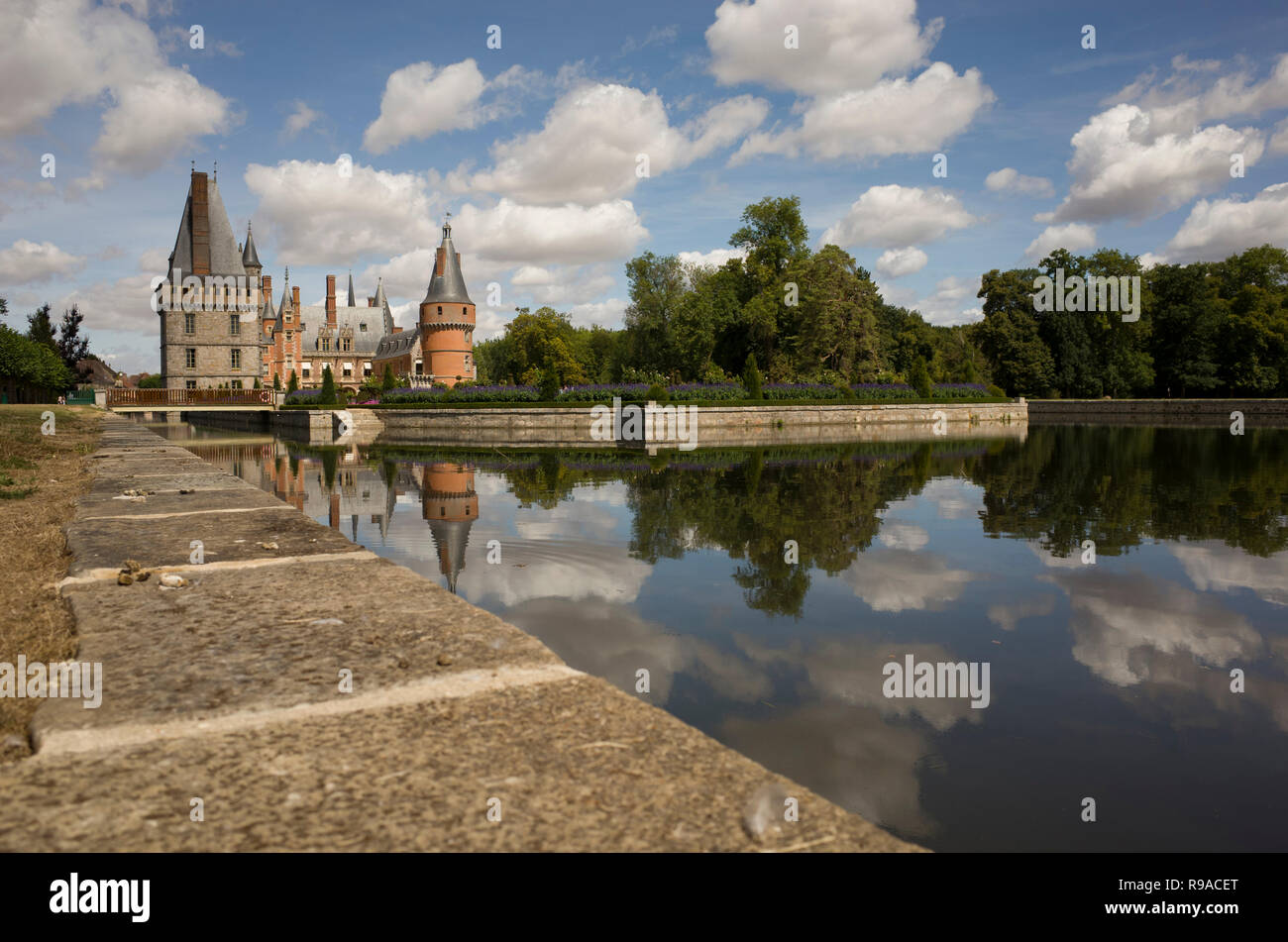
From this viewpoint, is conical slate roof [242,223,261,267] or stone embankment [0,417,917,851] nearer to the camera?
stone embankment [0,417,917,851]

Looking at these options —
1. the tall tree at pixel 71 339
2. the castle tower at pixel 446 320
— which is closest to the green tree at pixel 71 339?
the tall tree at pixel 71 339

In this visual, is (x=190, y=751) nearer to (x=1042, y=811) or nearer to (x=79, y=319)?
(x=1042, y=811)

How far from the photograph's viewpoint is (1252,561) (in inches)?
296

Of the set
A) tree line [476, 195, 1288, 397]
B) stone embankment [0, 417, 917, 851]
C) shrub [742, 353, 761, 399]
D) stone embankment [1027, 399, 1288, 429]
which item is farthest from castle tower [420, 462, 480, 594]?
stone embankment [1027, 399, 1288, 429]

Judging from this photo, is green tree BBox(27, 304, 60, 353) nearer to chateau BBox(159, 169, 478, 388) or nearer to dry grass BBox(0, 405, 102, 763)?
chateau BBox(159, 169, 478, 388)

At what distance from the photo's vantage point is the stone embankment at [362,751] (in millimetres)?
1943

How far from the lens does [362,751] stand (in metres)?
Result: 2.35

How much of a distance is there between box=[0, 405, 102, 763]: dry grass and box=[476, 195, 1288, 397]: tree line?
40.7 meters

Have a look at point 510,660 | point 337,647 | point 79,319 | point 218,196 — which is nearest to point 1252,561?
point 510,660

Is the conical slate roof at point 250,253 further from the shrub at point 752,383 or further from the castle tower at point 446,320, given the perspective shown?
the shrub at point 752,383

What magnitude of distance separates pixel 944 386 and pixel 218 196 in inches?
2216

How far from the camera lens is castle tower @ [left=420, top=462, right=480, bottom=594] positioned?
25.6ft

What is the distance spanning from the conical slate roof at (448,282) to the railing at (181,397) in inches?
725

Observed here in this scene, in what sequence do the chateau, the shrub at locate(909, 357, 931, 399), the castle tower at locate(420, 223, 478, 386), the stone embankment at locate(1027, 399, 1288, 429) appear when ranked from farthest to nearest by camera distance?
the castle tower at locate(420, 223, 478, 386) < the chateau < the stone embankment at locate(1027, 399, 1288, 429) < the shrub at locate(909, 357, 931, 399)
